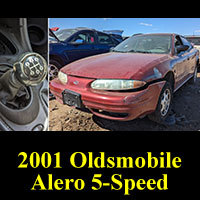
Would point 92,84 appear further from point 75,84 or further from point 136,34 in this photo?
point 136,34

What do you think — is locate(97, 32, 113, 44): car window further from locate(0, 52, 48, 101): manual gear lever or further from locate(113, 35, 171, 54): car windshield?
locate(0, 52, 48, 101): manual gear lever

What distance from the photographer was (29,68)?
0.79 m

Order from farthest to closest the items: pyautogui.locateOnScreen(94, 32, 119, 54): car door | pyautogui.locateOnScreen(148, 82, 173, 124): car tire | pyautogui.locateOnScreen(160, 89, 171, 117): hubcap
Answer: pyautogui.locateOnScreen(94, 32, 119, 54): car door, pyautogui.locateOnScreen(160, 89, 171, 117): hubcap, pyautogui.locateOnScreen(148, 82, 173, 124): car tire

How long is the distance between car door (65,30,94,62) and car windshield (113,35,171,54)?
3.42 feet

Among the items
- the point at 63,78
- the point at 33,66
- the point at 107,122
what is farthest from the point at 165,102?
the point at 33,66

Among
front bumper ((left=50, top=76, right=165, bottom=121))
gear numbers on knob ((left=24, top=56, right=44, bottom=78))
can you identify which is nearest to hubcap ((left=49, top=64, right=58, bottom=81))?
front bumper ((left=50, top=76, right=165, bottom=121))

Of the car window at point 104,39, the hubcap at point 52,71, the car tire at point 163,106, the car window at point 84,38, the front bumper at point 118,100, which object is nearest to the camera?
the front bumper at point 118,100

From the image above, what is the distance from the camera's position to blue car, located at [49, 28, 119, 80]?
321 cm

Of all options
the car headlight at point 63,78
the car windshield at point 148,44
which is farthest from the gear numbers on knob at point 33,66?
the car windshield at point 148,44

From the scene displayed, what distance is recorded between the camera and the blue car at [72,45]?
321cm

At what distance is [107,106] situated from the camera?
1.62m

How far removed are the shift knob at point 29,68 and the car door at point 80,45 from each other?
2.70 metres

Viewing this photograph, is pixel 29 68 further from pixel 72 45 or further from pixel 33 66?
pixel 72 45

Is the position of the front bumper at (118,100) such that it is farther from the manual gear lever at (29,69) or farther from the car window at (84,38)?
the car window at (84,38)
